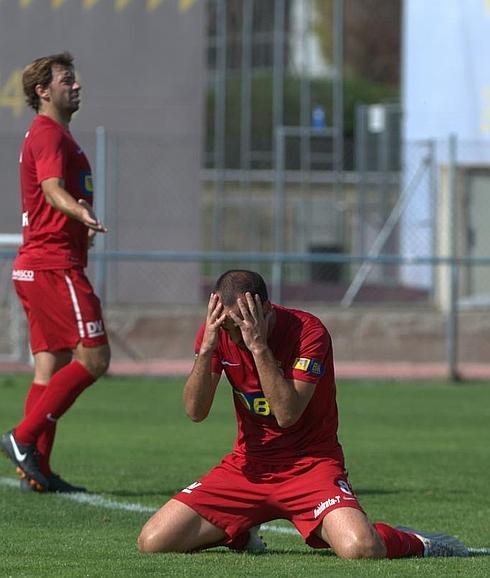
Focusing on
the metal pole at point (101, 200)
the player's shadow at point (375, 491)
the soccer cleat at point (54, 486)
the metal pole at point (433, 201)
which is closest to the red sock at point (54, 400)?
the soccer cleat at point (54, 486)

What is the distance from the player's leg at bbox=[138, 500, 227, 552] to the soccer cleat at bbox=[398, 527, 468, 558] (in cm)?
86

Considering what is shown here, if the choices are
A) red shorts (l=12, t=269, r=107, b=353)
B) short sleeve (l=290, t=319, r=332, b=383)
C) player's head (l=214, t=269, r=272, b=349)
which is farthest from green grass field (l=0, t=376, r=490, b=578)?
player's head (l=214, t=269, r=272, b=349)

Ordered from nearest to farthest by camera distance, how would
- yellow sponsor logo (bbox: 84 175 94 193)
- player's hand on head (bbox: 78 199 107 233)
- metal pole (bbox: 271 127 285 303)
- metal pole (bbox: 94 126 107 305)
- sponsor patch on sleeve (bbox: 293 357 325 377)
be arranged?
1. sponsor patch on sleeve (bbox: 293 357 325 377)
2. player's hand on head (bbox: 78 199 107 233)
3. yellow sponsor logo (bbox: 84 175 94 193)
4. metal pole (bbox: 94 126 107 305)
5. metal pole (bbox: 271 127 285 303)

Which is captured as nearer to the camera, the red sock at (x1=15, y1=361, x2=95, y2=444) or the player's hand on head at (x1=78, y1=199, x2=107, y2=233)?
the player's hand on head at (x1=78, y1=199, x2=107, y2=233)

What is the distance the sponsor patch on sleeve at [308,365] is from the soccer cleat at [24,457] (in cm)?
247

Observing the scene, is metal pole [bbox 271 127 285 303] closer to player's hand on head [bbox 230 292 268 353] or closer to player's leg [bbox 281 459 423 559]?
player's leg [bbox 281 459 423 559]

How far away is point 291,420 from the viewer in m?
6.59

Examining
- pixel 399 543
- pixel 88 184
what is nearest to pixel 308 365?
pixel 399 543

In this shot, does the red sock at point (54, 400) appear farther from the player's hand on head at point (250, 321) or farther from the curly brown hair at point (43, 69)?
the player's hand on head at point (250, 321)

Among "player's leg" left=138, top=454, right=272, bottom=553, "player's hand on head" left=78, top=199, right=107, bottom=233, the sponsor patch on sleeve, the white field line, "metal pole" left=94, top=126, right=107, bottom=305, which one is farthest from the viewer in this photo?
"metal pole" left=94, top=126, right=107, bottom=305

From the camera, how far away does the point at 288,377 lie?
6.69m

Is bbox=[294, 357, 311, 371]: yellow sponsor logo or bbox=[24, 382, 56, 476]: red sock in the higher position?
bbox=[294, 357, 311, 371]: yellow sponsor logo

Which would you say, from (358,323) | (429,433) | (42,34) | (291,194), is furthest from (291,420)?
(291,194)

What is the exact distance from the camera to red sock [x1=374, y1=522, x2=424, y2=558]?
6574mm
